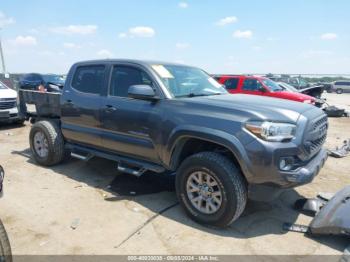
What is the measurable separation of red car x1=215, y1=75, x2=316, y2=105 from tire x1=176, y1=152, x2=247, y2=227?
345 inches

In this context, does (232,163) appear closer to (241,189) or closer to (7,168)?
(241,189)

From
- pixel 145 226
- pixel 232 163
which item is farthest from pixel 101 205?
pixel 232 163

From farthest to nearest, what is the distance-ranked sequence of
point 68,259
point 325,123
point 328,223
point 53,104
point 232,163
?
1. point 53,104
2. point 325,123
3. point 232,163
4. point 328,223
5. point 68,259

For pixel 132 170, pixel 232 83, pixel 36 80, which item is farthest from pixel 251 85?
pixel 36 80

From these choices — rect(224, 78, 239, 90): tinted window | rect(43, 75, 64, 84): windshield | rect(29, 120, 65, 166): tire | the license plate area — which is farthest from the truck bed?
rect(43, 75, 64, 84): windshield

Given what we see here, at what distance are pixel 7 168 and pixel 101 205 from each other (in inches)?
103

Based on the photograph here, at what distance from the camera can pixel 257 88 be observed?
1225 centimetres

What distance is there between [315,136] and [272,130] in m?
0.71

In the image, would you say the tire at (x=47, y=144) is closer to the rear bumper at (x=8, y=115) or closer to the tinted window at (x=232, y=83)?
the rear bumper at (x=8, y=115)

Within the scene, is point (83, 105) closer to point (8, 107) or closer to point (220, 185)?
point (220, 185)

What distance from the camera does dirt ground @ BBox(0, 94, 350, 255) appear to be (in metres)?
3.35

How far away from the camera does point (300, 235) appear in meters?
3.60

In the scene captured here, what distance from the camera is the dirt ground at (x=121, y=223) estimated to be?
335 centimetres

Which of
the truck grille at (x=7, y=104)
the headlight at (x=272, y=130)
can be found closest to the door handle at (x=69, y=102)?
the headlight at (x=272, y=130)
